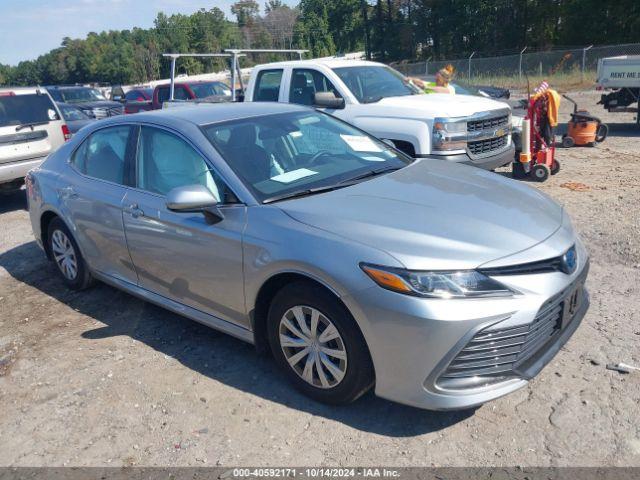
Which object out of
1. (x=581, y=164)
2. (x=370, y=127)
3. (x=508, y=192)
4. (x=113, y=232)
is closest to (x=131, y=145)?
(x=113, y=232)

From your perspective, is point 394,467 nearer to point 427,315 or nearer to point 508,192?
point 427,315

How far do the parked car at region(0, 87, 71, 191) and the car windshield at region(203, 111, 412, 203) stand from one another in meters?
6.18

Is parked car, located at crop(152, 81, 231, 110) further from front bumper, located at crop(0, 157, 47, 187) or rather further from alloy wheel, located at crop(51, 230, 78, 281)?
alloy wheel, located at crop(51, 230, 78, 281)

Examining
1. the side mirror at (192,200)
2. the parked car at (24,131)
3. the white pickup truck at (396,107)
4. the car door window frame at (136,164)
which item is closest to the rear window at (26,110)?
the parked car at (24,131)

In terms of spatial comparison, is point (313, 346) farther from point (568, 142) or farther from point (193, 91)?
point (193, 91)

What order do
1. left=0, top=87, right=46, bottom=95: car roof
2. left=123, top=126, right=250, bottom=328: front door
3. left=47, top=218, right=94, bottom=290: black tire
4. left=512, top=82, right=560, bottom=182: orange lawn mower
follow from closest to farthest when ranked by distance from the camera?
left=123, top=126, right=250, bottom=328: front door → left=47, top=218, right=94, bottom=290: black tire → left=512, top=82, right=560, bottom=182: orange lawn mower → left=0, top=87, right=46, bottom=95: car roof

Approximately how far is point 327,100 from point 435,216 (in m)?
4.49

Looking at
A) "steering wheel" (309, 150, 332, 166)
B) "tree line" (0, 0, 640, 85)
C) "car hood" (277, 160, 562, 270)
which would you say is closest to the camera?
"car hood" (277, 160, 562, 270)

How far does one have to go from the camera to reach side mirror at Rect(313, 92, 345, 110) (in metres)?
7.35

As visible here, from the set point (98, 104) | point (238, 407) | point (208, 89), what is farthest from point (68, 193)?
point (98, 104)

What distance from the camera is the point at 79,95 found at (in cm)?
2005

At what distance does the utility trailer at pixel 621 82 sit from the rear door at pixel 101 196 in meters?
11.9

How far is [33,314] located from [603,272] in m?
4.97

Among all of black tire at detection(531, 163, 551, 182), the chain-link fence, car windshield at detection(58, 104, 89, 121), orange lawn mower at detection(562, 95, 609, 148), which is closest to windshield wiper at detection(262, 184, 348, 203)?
black tire at detection(531, 163, 551, 182)
